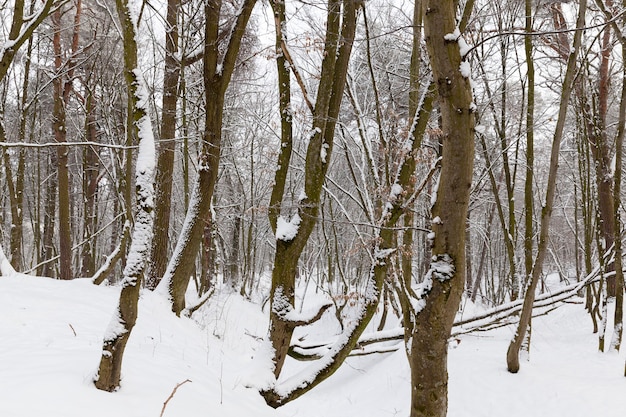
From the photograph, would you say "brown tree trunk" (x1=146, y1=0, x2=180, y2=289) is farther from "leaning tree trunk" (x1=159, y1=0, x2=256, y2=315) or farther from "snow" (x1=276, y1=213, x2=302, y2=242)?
"snow" (x1=276, y1=213, x2=302, y2=242)

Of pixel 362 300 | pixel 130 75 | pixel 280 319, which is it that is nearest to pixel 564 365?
pixel 362 300

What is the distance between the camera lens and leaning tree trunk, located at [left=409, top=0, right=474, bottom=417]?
233cm

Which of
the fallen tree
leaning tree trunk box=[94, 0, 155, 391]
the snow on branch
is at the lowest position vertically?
the fallen tree

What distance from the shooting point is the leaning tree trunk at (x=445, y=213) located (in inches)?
91.7

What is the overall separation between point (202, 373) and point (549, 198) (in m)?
4.25

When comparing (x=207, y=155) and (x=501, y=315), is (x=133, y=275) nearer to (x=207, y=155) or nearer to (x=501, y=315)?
(x=207, y=155)

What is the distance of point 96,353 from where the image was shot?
3.34 m

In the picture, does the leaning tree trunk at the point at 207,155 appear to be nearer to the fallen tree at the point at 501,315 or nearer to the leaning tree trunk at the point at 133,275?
the fallen tree at the point at 501,315

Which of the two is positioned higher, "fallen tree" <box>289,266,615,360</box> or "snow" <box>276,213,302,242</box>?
"snow" <box>276,213,302,242</box>

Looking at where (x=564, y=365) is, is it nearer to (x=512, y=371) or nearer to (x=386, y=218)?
(x=512, y=371)

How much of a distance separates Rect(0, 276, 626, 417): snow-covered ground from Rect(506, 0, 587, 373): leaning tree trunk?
0.46 m

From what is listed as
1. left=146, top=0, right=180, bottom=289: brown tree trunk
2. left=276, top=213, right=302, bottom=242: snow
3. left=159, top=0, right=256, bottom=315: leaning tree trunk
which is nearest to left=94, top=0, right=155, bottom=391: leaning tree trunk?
left=276, top=213, right=302, bottom=242: snow

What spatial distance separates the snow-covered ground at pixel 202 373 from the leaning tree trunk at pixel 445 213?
147cm

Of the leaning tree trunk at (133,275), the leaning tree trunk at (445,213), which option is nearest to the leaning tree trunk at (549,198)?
the leaning tree trunk at (445,213)
